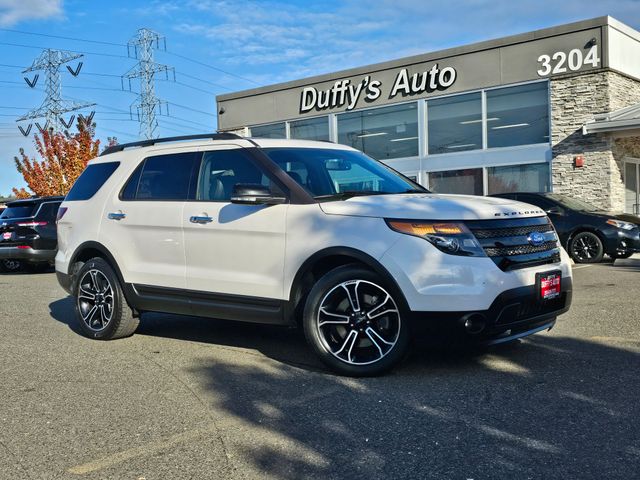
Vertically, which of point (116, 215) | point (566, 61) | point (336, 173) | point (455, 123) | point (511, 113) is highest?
point (566, 61)

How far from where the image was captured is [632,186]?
18203 mm

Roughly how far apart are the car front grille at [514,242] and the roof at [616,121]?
12.3 metres

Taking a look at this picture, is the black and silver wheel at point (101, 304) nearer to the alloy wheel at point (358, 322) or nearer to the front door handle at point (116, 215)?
the front door handle at point (116, 215)

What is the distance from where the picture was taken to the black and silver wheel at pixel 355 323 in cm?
471

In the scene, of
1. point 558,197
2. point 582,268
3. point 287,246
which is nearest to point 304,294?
point 287,246

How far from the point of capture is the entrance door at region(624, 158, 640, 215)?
17.9m

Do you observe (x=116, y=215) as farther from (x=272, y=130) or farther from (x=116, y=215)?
(x=272, y=130)

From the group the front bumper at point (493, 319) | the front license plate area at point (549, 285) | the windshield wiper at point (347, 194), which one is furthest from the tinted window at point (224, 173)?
the front license plate area at point (549, 285)

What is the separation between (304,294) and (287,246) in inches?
15.8

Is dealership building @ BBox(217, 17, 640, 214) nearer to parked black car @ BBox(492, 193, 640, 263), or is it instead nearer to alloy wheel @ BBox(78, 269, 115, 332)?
parked black car @ BBox(492, 193, 640, 263)

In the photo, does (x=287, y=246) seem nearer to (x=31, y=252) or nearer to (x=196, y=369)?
(x=196, y=369)

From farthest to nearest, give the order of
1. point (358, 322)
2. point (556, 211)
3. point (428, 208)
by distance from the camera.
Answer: point (556, 211) < point (358, 322) < point (428, 208)

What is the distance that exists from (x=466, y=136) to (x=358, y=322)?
50.9 feet

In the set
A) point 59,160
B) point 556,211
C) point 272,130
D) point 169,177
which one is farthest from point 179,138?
point 59,160
